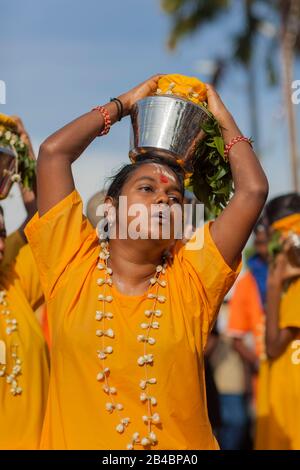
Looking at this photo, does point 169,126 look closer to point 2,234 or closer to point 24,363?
point 2,234

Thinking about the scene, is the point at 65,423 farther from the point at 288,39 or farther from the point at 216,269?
the point at 288,39

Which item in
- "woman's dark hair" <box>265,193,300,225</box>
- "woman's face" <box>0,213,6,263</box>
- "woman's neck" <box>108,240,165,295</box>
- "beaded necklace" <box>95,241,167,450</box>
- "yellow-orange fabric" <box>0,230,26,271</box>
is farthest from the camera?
"woman's dark hair" <box>265,193,300,225</box>

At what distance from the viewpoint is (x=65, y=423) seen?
11.3 feet

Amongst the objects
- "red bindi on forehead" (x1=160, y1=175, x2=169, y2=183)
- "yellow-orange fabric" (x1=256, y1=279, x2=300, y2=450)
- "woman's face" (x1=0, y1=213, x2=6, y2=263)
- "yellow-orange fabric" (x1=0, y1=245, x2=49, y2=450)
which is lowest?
"yellow-orange fabric" (x1=256, y1=279, x2=300, y2=450)

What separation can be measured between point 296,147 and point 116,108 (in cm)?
1641

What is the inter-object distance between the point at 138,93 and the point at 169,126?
0.26 m

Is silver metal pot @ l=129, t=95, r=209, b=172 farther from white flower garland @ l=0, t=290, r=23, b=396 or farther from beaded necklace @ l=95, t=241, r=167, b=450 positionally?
white flower garland @ l=0, t=290, r=23, b=396

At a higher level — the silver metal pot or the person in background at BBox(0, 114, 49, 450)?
A: the silver metal pot

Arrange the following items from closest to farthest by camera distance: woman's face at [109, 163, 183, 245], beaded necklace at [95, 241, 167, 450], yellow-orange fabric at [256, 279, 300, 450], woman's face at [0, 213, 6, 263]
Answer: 1. beaded necklace at [95, 241, 167, 450]
2. woman's face at [109, 163, 183, 245]
3. woman's face at [0, 213, 6, 263]
4. yellow-orange fabric at [256, 279, 300, 450]

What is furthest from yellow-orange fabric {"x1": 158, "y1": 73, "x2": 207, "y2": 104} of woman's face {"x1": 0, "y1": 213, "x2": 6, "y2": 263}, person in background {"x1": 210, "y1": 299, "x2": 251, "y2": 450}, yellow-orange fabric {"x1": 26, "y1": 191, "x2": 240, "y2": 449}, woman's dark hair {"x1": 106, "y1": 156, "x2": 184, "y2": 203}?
person in background {"x1": 210, "y1": 299, "x2": 251, "y2": 450}

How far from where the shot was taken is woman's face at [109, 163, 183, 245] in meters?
3.55

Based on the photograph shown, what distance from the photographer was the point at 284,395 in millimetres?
5633
